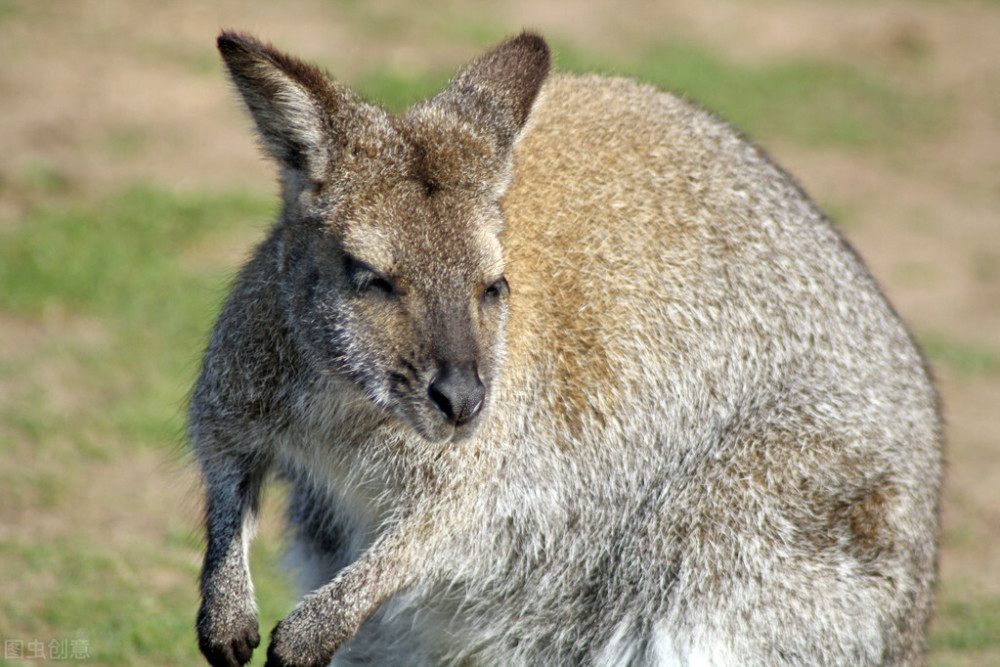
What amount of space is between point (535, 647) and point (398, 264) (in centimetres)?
172

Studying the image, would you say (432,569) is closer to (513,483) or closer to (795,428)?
(513,483)

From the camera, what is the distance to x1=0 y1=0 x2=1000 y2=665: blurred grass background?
19.7 feet

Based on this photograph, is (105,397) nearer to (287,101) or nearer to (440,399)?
(287,101)

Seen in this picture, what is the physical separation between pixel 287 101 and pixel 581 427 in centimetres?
162

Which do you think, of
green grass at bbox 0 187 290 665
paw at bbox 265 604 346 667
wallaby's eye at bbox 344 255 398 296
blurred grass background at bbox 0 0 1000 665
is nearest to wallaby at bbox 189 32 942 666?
paw at bbox 265 604 346 667

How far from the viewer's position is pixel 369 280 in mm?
3707

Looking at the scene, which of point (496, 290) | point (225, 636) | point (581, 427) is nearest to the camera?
point (496, 290)

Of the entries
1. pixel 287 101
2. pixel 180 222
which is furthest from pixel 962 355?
pixel 287 101

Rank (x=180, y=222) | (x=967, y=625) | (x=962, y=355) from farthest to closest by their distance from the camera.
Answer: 1. (x=180, y=222)
2. (x=962, y=355)
3. (x=967, y=625)

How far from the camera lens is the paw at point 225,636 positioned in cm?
415

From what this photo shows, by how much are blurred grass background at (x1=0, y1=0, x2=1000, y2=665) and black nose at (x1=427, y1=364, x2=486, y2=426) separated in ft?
5.14

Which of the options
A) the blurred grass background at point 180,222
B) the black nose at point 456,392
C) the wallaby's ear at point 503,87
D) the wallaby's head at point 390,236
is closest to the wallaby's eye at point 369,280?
the wallaby's head at point 390,236

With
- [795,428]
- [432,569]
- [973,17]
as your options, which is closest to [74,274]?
[432,569]

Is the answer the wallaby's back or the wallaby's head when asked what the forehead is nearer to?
the wallaby's head
